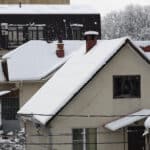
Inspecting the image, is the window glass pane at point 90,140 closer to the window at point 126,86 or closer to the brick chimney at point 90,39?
the window at point 126,86

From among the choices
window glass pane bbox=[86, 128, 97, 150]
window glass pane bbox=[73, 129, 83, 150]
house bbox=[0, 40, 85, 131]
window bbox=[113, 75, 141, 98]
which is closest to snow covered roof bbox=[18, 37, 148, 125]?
window bbox=[113, 75, 141, 98]

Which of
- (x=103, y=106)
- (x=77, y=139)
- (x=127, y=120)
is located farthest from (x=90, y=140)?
(x=127, y=120)

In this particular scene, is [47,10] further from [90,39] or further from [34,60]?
[90,39]

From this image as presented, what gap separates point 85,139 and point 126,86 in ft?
8.02

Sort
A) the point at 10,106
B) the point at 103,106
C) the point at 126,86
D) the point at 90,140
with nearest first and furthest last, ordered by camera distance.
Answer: the point at 90,140, the point at 103,106, the point at 126,86, the point at 10,106

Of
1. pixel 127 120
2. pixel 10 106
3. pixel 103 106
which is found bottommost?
pixel 10 106

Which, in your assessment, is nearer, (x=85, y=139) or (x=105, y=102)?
(x=85, y=139)

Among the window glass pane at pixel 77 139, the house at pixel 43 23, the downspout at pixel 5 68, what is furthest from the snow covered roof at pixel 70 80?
the house at pixel 43 23

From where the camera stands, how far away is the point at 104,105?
24.8 metres

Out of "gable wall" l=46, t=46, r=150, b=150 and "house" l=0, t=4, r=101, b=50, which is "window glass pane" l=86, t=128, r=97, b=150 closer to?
"gable wall" l=46, t=46, r=150, b=150

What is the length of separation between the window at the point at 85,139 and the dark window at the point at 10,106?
53.4 feet

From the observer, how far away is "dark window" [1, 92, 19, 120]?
40.8 m

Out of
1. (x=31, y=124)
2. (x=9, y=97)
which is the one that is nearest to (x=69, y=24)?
(x=9, y=97)

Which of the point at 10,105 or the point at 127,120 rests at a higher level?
the point at 127,120
